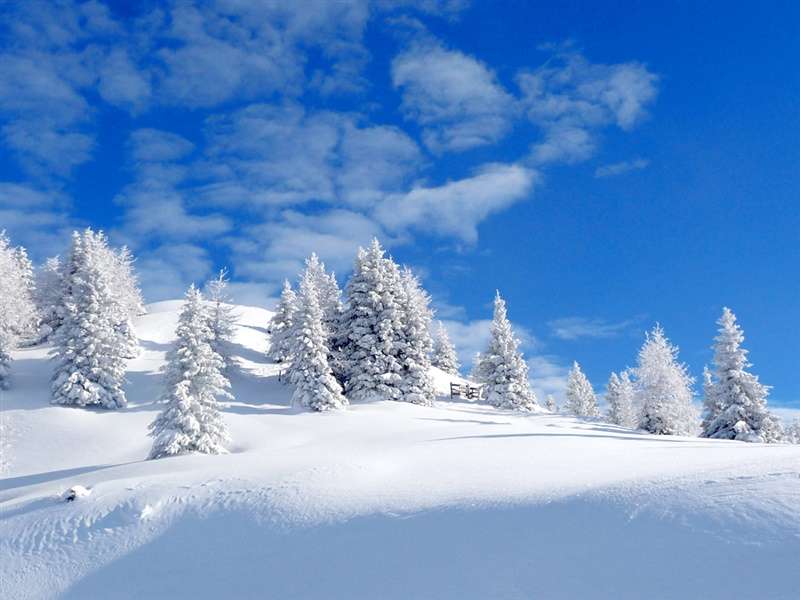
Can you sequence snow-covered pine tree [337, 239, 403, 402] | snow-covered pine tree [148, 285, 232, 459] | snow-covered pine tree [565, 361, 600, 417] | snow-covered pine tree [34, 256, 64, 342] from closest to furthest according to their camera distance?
snow-covered pine tree [148, 285, 232, 459]
snow-covered pine tree [337, 239, 403, 402]
snow-covered pine tree [34, 256, 64, 342]
snow-covered pine tree [565, 361, 600, 417]

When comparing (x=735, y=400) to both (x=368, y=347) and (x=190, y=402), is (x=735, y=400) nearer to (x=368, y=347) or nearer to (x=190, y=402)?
(x=368, y=347)

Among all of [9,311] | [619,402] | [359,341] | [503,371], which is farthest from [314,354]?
[619,402]

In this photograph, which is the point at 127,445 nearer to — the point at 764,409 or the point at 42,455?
the point at 42,455

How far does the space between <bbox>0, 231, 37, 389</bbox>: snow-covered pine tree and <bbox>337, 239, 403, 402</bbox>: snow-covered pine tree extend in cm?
2290

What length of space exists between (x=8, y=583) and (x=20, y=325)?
146ft

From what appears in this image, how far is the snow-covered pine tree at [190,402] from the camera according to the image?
27698mm

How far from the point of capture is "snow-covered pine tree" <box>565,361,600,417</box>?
80250mm

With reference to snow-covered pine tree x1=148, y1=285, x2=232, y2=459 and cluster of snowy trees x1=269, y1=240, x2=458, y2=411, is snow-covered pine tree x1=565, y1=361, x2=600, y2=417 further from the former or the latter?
snow-covered pine tree x1=148, y1=285, x2=232, y2=459

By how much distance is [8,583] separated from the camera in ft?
43.2

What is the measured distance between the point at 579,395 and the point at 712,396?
39341 mm

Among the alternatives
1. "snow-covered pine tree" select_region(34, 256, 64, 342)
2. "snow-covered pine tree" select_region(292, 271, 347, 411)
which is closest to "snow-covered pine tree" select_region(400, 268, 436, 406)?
"snow-covered pine tree" select_region(292, 271, 347, 411)

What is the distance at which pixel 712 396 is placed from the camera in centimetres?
4206

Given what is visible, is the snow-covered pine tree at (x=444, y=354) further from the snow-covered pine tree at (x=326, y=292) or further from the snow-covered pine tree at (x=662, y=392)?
the snow-covered pine tree at (x=662, y=392)

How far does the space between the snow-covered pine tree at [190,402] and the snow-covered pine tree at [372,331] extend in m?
16.1
